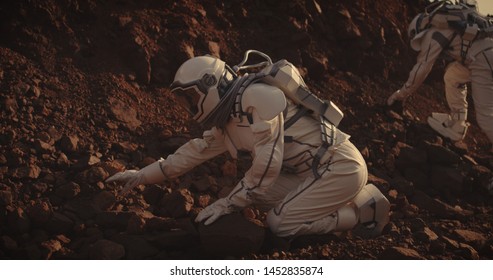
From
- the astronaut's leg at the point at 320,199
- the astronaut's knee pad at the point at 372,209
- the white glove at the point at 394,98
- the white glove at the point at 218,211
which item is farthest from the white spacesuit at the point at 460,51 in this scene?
the white glove at the point at 218,211

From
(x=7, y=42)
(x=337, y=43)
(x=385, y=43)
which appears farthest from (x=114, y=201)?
(x=385, y=43)

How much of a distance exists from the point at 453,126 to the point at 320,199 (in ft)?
14.1

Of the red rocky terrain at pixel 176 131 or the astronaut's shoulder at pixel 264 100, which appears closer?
the astronaut's shoulder at pixel 264 100

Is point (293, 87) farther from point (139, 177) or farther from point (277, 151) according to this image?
point (139, 177)

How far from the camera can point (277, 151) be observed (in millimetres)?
5750

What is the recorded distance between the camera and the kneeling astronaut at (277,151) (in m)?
5.80

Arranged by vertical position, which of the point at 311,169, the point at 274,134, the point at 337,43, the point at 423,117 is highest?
the point at 274,134

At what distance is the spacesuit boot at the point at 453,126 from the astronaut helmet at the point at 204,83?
4.57m

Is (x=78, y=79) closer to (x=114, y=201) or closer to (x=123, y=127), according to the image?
(x=123, y=127)

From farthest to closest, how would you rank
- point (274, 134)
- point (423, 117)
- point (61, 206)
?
1. point (423, 117)
2. point (61, 206)
3. point (274, 134)

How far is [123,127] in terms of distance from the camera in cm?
802

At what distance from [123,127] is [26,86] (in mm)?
1131

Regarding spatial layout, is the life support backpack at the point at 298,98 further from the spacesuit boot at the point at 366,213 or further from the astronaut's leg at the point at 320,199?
the spacesuit boot at the point at 366,213

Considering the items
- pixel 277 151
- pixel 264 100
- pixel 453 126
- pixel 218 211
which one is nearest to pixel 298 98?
pixel 264 100
